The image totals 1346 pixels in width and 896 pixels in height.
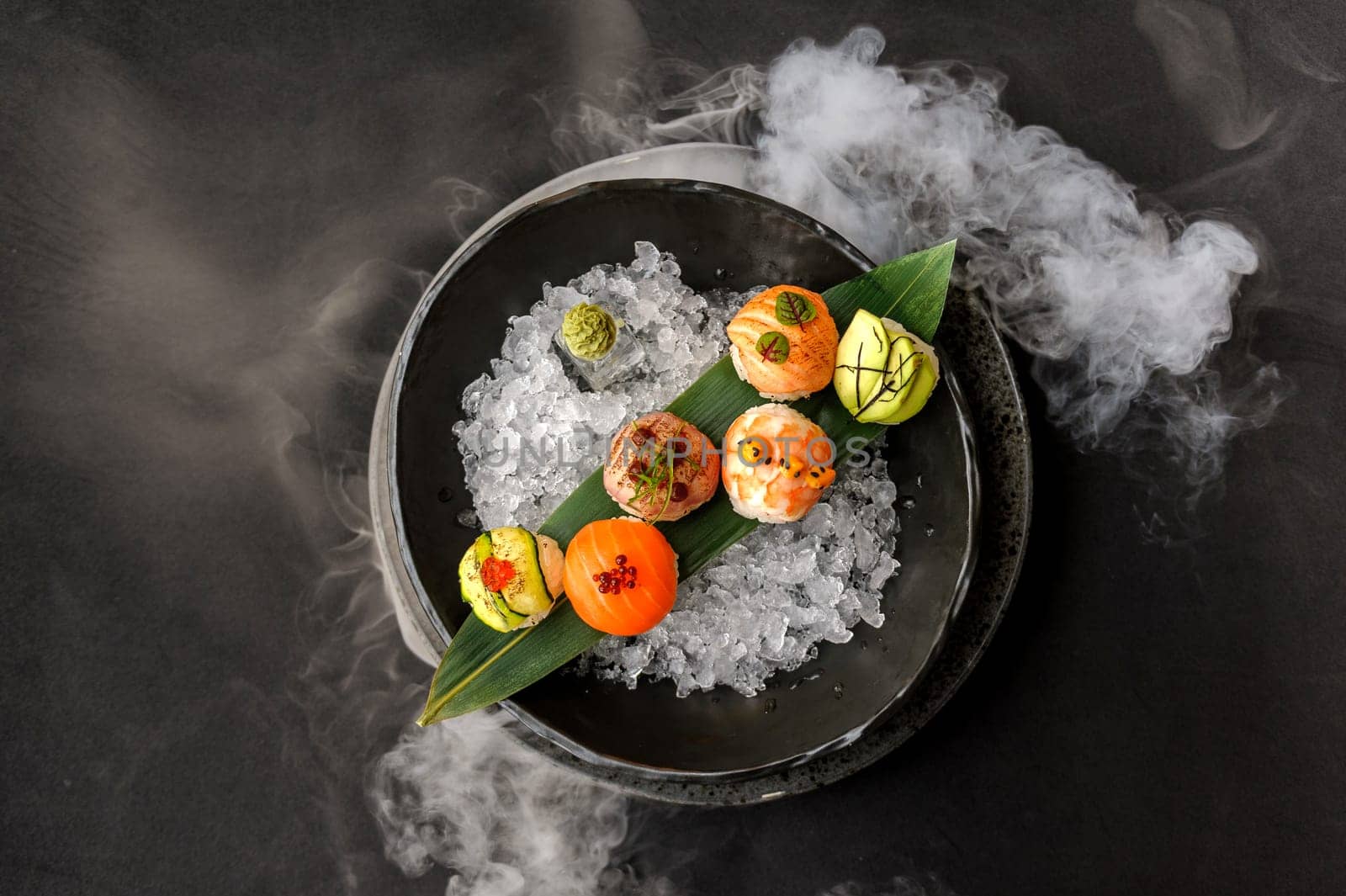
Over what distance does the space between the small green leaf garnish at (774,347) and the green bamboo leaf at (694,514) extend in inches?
10.3

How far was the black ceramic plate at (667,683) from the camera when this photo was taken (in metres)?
2.89

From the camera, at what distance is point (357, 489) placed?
377 centimetres

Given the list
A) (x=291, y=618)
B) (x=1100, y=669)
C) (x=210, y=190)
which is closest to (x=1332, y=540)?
(x=1100, y=669)

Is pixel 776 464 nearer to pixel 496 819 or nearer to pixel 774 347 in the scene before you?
pixel 774 347

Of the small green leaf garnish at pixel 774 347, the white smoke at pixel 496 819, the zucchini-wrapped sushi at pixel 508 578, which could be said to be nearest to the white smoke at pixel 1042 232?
the small green leaf garnish at pixel 774 347

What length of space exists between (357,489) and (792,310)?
85.9 inches

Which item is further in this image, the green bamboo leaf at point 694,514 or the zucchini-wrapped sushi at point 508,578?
the green bamboo leaf at point 694,514

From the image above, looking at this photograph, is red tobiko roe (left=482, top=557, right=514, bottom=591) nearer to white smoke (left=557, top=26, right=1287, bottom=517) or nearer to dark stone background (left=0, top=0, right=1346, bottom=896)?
dark stone background (left=0, top=0, right=1346, bottom=896)

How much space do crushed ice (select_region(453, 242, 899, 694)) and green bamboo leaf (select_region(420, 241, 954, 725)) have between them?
183 mm

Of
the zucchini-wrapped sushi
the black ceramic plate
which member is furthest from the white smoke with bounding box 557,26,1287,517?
the zucchini-wrapped sushi

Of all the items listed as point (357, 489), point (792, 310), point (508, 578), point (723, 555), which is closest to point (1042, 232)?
point (792, 310)

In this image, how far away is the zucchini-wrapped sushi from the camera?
8.75ft

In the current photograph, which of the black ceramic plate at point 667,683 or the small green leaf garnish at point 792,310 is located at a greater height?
the small green leaf garnish at point 792,310

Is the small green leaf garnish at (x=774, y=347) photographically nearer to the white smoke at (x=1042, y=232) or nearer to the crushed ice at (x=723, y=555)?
the crushed ice at (x=723, y=555)
